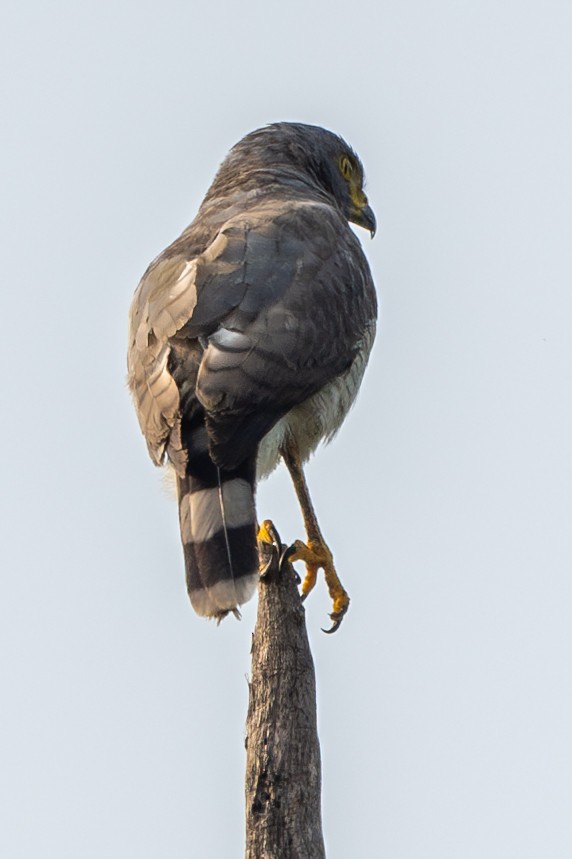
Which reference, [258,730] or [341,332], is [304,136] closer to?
[341,332]

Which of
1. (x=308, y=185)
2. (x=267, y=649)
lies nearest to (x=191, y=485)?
(x=267, y=649)

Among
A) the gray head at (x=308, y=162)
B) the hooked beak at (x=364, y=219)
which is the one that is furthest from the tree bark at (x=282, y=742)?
the hooked beak at (x=364, y=219)

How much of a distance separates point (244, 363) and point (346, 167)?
3472 mm

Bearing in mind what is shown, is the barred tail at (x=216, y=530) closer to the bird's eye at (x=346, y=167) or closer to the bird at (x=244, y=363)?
the bird at (x=244, y=363)

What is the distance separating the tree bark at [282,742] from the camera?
6.11 m

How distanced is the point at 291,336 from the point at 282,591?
1050mm

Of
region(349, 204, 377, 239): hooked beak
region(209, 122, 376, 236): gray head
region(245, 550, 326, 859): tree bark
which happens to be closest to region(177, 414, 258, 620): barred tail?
region(245, 550, 326, 859): tree bark

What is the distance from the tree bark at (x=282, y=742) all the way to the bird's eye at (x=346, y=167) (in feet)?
12.8

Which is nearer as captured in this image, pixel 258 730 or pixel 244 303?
pixel 258 730

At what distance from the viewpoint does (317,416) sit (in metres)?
7.50

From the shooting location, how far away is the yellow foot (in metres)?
7.46

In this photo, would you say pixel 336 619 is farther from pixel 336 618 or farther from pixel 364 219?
pixel 364 219

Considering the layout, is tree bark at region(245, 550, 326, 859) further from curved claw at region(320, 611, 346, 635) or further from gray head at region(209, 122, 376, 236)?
gray head at region(209, 122, 376, 236)

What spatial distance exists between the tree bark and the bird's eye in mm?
3905
